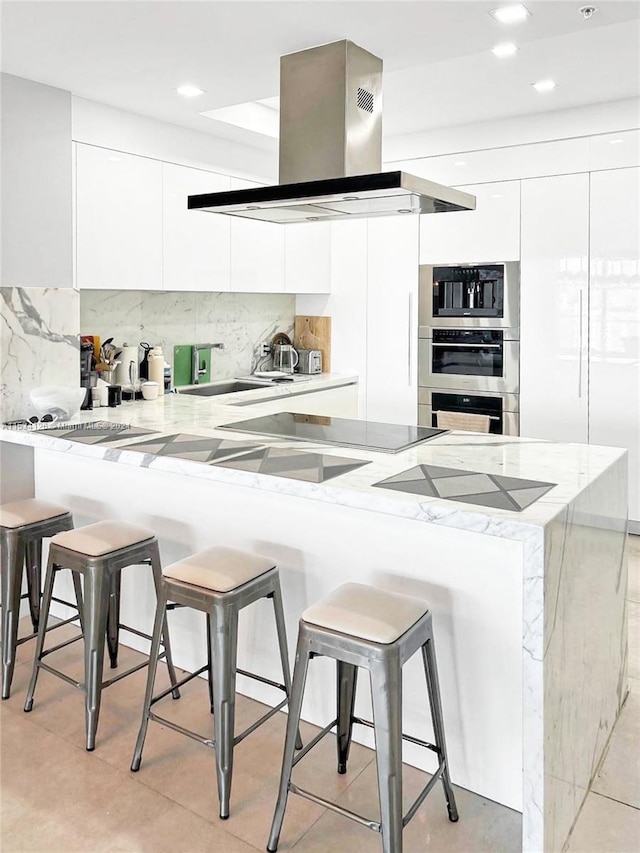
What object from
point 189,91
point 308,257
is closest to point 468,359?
point 308,257

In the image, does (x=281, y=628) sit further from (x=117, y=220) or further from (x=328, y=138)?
(x=117, y=220)

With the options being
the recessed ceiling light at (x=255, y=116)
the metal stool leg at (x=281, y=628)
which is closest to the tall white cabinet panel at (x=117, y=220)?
the recessed ceiling light at (x=255, y=116)

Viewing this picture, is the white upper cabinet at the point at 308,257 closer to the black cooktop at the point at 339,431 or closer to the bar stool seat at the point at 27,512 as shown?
the black cooktop at the point at 339,431

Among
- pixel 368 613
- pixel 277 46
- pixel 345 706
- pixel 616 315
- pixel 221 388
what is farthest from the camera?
pixel 221 388

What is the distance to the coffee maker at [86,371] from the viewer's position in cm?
368

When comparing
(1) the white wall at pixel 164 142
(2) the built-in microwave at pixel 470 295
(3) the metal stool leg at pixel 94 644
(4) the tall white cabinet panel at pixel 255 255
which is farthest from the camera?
(2) the built-in microwave at pixel 470 295

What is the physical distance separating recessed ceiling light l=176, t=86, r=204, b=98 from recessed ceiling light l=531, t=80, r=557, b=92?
1756mm

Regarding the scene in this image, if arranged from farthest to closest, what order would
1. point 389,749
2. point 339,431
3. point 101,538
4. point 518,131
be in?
point 518,131
point 339,431
point 101,538
point 389,749

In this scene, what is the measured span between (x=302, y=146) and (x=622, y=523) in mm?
1862

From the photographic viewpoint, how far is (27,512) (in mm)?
2881

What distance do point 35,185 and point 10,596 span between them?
180 centimetres

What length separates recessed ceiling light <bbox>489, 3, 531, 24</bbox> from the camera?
93.8 inches

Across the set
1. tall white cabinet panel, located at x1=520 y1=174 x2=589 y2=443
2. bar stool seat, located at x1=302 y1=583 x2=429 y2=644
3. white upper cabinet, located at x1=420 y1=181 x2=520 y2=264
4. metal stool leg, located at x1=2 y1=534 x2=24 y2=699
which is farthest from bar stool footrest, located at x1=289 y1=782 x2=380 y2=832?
white upper cabinet, located at x1=420 y1=181 x2=520 y2=264

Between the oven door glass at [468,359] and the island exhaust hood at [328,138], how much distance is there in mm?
2007
